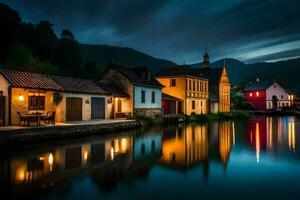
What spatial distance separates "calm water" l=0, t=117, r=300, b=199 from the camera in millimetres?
7426

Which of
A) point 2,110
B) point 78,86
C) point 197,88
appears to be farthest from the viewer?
point 197,88

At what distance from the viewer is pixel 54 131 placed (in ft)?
56.6

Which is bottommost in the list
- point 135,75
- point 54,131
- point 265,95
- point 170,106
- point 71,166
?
point 71,166

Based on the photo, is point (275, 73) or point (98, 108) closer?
point (98, 108)

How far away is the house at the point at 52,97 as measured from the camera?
700 inches

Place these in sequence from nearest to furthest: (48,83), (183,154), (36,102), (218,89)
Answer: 1. (183,154)
2. (36,102)
3. (48,83)
4. (218,89)

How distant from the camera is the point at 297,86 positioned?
120625 millimetres

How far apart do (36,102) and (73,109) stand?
3.20m

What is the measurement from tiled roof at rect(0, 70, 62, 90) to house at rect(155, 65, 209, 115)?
20.5m

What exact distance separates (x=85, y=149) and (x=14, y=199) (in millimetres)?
7341

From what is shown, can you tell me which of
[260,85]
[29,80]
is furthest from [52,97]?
[260,85]

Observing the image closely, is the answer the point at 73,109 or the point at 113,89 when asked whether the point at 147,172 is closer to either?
the point at 73,109

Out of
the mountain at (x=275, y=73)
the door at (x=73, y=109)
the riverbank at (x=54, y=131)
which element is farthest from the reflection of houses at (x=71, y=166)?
the mountain at (x=275, y=73)

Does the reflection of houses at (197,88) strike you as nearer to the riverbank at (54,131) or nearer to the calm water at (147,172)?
the riverbank at (54,131)
